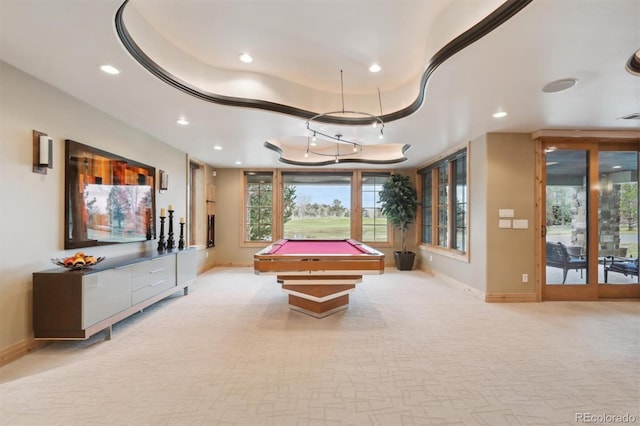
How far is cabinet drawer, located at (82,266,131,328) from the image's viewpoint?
2.76 metres

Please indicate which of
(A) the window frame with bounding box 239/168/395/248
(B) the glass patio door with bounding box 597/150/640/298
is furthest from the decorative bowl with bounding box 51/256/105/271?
(B) the glass patio door with bounding box 597/150/640/298

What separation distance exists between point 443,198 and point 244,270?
4.76m

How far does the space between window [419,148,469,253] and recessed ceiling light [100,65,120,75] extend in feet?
16.4

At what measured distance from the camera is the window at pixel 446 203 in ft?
18.4

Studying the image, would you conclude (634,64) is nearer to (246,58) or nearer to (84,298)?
(246,58)

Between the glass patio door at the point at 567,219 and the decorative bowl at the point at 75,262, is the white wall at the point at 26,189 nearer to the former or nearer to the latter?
the decorative bowl at the point at 75,262

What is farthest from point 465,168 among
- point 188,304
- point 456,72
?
point 188,304

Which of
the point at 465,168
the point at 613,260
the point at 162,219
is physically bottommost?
the point at 613,260

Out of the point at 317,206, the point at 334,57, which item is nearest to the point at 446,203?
the point at 317,206

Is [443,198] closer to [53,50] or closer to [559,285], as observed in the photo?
[559,285]

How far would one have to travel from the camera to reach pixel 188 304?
4.41m

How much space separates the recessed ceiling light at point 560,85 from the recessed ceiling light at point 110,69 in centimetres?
400

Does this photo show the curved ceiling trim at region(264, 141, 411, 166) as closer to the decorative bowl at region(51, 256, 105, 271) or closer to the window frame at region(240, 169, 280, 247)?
the window frame at region(240, 169, 280, 247)

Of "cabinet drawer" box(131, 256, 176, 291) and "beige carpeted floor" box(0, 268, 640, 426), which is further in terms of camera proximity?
"cabinet drawer" box(131, 256, 176, 291)
